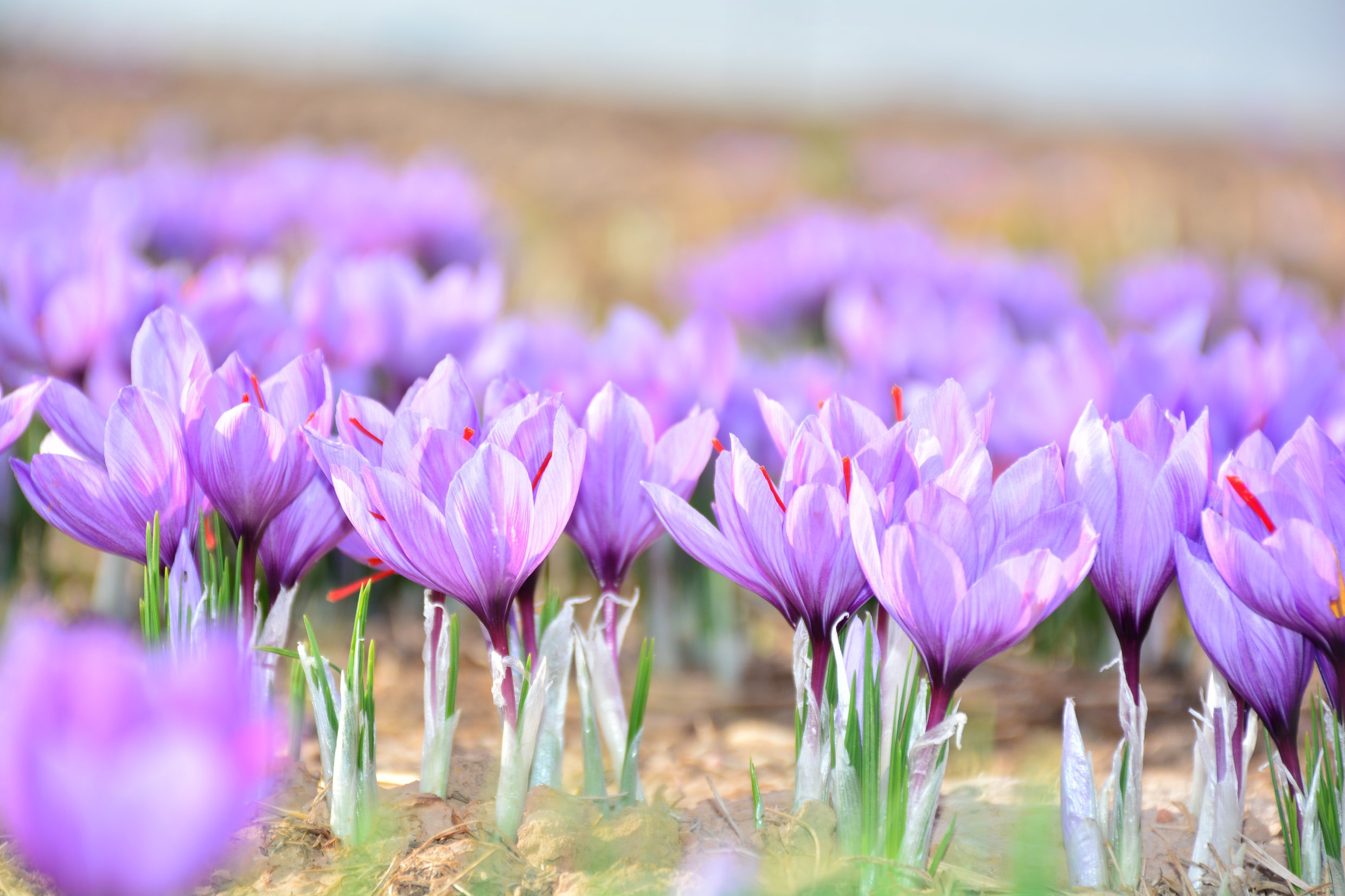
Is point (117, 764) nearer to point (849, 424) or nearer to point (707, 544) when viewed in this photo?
point (707, 544)

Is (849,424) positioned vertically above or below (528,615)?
above

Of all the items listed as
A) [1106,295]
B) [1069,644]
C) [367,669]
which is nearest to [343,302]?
[367,669]

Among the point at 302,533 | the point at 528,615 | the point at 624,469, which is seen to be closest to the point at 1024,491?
the point at 624,469

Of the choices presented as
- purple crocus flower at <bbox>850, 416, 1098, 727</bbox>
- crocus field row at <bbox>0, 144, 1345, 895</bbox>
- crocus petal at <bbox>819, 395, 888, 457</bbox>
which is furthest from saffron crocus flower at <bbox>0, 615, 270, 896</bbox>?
crocus petal at <bbox>819, 395, 888, 457</bbox>

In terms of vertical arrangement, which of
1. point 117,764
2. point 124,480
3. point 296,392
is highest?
point 296,392

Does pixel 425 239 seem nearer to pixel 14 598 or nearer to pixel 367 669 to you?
pixel 14 598

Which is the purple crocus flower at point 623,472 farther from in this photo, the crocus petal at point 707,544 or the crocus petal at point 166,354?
the crocus petal at point 166,354
